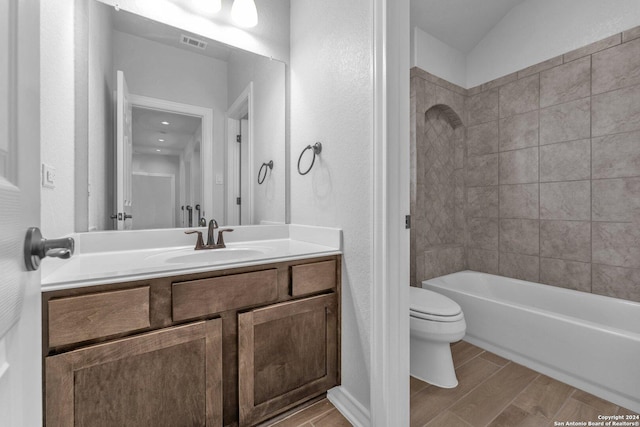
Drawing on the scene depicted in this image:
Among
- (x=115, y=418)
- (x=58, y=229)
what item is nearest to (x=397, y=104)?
(x=58, y=229)

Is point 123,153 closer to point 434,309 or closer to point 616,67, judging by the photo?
point 434,309

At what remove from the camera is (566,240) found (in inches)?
84.2

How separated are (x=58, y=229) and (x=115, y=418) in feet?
2.29

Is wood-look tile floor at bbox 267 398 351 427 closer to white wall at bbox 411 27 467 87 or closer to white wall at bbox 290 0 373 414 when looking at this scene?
white wall at bbox 290 0 373 414

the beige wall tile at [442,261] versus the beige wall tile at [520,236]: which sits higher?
the beige wall tile at [520,236]

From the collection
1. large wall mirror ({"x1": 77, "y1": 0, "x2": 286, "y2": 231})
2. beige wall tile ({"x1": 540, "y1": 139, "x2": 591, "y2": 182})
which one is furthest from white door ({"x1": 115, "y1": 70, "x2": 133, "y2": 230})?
beige wall tile ({"x1": 540, "y1": 139, "x2": 591, "y2": 182})

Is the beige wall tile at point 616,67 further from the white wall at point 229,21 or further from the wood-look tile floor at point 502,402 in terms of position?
the white wall at point 229,21

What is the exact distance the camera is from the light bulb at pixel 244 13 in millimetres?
1660

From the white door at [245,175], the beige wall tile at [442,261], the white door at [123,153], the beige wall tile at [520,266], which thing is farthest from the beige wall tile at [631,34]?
the white door at [123,153]

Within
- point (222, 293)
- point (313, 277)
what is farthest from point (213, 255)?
point (313, 277)

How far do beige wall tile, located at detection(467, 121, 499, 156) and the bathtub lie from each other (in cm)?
118

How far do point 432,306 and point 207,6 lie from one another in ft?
7.07

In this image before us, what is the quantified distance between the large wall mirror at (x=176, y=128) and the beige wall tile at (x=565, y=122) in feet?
6.80

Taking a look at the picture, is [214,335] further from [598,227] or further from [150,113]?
[598,227]
